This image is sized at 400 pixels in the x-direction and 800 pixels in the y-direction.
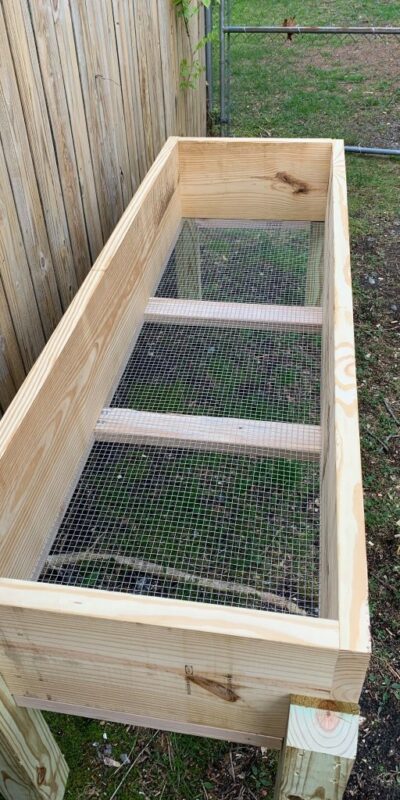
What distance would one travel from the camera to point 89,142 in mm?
1968

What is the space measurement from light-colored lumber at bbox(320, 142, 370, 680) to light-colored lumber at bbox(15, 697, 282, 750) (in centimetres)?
24

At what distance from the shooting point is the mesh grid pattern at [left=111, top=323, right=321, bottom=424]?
5.97 feet

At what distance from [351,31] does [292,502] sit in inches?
147

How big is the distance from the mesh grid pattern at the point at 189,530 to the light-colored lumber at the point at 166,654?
31 cm

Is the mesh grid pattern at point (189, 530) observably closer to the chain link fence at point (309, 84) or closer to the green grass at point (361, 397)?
the green grass at point (361, 397)

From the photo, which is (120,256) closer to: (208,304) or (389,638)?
(208,304)

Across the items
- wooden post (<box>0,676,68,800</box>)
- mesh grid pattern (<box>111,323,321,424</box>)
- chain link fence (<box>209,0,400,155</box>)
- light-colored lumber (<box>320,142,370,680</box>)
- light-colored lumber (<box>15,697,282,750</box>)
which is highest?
light-colored lumber (<box>320,142,370,680</box>)

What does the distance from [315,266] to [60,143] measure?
993mm

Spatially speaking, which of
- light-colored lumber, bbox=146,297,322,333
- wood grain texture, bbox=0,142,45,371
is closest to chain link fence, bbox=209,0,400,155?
light-colored lumber, bbox=146,297,322,333

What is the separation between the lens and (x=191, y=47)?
3316 mm

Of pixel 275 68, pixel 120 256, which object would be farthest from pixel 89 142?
pixel 275 68

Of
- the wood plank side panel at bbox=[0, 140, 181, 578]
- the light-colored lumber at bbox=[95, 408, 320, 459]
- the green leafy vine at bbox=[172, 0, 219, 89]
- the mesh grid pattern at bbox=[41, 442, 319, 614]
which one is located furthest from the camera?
the green leafy vine at bbox=[172, 0, 219, 89]

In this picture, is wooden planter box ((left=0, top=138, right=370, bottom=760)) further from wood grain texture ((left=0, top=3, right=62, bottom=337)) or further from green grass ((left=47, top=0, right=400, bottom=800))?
green grass ((left=47, top=0, right=400, bottom=800))

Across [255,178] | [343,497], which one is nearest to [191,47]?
[255,178]
